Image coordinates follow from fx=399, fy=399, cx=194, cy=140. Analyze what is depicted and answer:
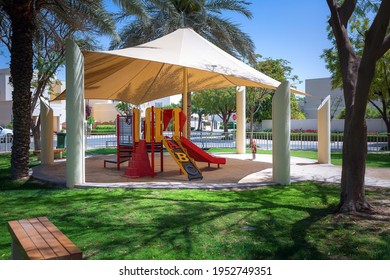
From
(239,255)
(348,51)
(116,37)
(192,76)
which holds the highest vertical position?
(116,37)

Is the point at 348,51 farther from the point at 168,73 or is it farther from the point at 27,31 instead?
the point at 168,73

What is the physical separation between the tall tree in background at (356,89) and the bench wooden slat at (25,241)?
5.34 meters

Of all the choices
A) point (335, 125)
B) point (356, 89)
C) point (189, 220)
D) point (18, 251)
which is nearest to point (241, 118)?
point (356, 89)

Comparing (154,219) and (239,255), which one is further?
(154,219)

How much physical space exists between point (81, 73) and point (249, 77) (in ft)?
16.0

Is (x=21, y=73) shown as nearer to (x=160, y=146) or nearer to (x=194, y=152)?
(x=160, y=146)

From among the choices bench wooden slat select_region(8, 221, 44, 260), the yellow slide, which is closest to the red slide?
the yellow slide

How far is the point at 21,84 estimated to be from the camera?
36.5 feet

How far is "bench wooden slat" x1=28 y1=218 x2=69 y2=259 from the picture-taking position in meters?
3.77

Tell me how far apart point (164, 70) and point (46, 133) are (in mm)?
5758

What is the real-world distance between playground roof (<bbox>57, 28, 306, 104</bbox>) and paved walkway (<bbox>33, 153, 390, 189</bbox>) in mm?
2880

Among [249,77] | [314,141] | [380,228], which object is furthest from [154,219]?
[314,141]

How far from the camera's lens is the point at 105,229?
6246 millimetres

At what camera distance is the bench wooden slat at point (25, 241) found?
375cm
